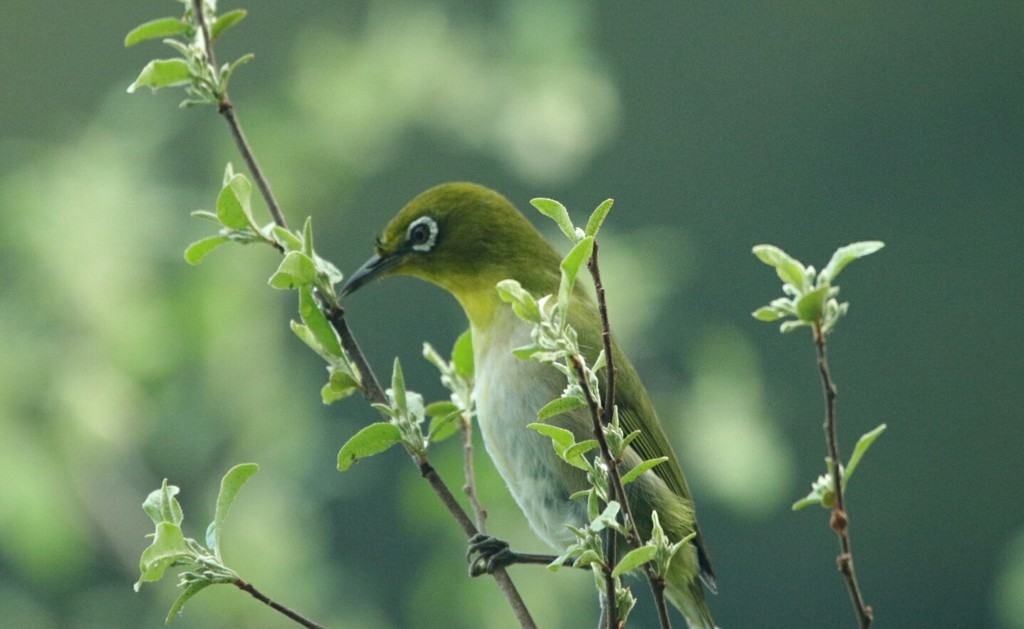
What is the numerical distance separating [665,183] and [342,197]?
7.76 meters

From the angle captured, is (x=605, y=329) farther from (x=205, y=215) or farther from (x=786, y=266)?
(x=205, y=215)

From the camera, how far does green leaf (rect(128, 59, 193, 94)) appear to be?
119 cm

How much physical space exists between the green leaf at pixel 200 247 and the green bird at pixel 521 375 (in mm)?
556

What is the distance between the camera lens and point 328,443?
343cm

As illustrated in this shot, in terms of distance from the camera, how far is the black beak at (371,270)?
6.29ft

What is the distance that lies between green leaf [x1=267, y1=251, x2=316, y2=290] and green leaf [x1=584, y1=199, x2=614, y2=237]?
0.96ft

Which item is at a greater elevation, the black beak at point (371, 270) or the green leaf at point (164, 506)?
the black beak at point (371, 270)

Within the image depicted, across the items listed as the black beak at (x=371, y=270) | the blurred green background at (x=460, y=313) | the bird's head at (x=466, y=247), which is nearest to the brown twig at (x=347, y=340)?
the black beak at (x=371, y=270)

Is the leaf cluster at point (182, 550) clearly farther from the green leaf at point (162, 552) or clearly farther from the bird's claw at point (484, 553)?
the bird's claw at point (484, 553)

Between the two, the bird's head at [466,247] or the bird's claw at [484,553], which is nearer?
the bird's claw at [484,553]

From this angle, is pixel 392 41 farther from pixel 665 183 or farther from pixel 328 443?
pixel 665 183

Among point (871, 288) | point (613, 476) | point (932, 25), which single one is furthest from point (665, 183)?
point (613, 476)

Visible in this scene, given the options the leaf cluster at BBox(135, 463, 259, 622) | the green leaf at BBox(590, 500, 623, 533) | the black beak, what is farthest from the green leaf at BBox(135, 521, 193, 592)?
the black beak

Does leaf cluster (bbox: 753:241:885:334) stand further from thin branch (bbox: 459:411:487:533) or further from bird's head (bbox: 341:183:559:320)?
bird's head (bbox: 341:183:559:320)
